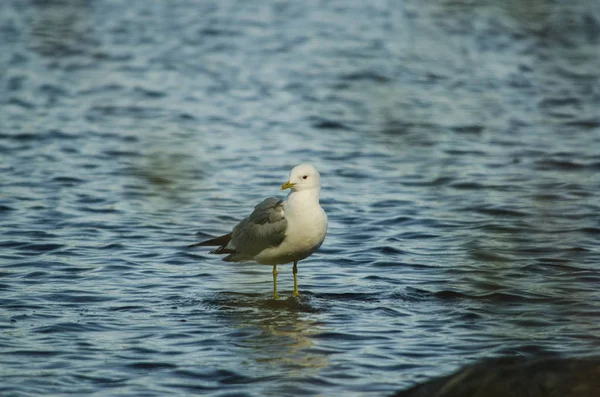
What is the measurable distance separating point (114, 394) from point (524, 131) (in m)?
8.73

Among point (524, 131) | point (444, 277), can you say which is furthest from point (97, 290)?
point (524, 131)

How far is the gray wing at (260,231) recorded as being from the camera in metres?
7.18

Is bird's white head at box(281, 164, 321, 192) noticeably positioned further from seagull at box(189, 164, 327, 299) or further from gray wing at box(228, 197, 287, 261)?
gray wing at box(228, 197, 287, 261)

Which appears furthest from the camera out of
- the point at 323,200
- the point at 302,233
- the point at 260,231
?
the point at 323,200

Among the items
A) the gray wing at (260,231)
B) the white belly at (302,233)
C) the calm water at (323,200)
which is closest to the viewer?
the calm water at (323,200)

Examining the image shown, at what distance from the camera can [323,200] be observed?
10.5m

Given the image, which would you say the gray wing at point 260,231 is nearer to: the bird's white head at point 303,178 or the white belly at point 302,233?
the white belly at point 302,233

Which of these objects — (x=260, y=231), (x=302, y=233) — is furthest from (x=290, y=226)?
(x=260, y=231)

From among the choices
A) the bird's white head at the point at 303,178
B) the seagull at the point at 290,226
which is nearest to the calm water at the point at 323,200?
the seagull at the point at 290,226

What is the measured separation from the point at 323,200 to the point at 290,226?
11.1 feet

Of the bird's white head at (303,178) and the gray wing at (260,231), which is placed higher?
the bird's white head at (303,178)

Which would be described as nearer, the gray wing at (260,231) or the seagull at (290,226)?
the seagull at (290,226)

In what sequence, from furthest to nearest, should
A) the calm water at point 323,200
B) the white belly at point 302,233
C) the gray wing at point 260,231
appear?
the gray wing at point 260,231
the white belly at point 302,233
the calm water at point 323,200

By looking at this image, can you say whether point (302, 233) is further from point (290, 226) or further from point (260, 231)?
point (260, 231)
